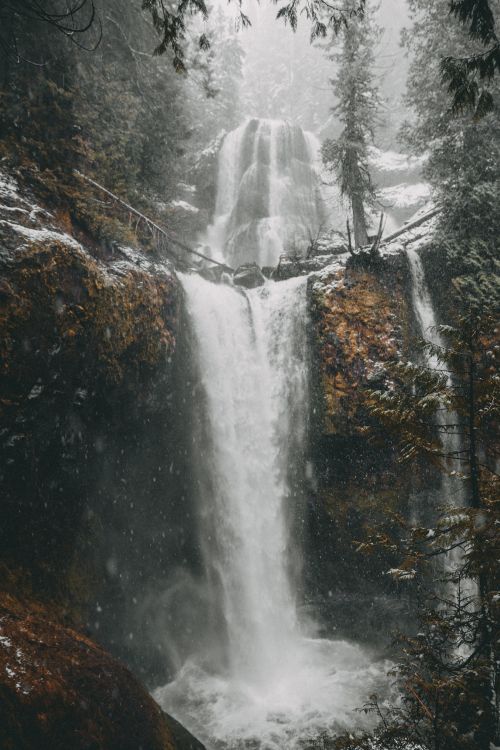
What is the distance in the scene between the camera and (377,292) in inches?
420

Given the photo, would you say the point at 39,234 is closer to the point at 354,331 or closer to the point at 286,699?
the point at 354,331

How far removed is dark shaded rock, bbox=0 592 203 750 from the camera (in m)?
3.15

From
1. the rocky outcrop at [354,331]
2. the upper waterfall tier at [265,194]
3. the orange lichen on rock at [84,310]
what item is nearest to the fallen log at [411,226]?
the rocky outcrop at [354,331]

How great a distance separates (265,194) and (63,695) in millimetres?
24493

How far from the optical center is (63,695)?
140 inches

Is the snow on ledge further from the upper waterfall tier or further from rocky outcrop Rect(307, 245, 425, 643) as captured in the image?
the upper waterfall tier

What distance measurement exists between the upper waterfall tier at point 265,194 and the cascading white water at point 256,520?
10256 millimetres

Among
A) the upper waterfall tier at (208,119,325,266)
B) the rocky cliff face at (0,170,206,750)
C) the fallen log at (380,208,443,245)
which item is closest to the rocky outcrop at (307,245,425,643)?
the rocky cliff face at (0,170,206,750)

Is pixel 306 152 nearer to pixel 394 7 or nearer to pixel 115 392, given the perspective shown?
pixel 115 392

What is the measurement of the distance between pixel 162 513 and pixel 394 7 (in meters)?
66.1

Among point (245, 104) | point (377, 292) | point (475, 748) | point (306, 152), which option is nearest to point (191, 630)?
point (475, 748)

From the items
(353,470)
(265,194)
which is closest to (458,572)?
(353,470)

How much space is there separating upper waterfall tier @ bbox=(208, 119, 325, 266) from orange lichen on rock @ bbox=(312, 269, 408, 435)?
1005 cm

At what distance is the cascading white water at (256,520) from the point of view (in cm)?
826
